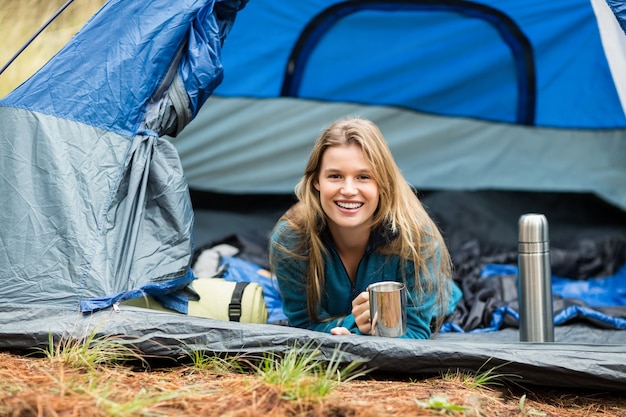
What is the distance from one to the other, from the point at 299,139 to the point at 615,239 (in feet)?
5.33

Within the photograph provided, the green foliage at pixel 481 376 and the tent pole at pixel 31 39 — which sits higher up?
the tent pole at pixel 31 39

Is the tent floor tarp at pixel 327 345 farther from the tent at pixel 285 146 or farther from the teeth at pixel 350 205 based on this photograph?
the teeth at pixel 350 205

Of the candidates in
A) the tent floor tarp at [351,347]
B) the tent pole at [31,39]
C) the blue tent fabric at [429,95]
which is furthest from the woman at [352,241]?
the blue tent fabric at [429,95]

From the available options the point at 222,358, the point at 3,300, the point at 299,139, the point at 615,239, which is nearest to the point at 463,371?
the point at 222,358

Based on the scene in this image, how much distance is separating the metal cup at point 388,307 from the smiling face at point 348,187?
0.85 feet

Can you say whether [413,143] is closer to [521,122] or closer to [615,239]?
[521,122]

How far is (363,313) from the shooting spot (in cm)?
200

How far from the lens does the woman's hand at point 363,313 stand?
200cm

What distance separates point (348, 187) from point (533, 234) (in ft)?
1.90

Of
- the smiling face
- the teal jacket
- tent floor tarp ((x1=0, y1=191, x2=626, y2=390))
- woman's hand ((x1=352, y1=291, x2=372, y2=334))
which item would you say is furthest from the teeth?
tent floor tarp ((x1=0, y1=191, x2=626, y2=390))

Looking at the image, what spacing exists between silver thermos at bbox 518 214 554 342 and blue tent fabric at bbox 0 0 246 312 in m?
0.99

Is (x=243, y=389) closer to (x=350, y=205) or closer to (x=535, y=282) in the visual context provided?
(x=350, y=205)

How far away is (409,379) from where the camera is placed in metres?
1.83

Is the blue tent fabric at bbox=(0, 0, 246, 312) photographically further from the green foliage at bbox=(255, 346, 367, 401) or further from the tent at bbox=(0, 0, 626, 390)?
the green foliage at bbox=(255, 346, 367, 401)
